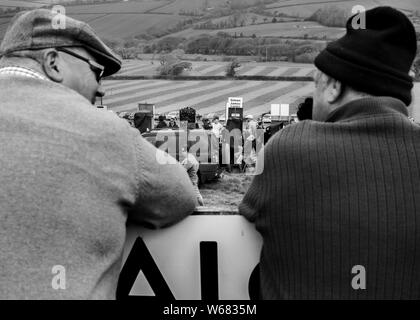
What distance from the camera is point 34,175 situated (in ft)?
4.09

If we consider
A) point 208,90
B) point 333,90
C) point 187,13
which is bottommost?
point 333,90

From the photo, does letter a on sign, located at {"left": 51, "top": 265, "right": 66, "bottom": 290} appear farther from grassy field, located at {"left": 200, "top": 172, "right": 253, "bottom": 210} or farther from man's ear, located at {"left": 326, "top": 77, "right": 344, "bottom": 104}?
grassy field, located at {"left": 200, "top": 172, "right": 253, "bottom": 210}

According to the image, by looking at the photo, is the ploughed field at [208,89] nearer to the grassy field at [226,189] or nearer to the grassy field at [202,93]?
the grassy field at [202,93]

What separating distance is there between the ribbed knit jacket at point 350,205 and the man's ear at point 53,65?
0.68 m

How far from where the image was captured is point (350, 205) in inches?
54.4

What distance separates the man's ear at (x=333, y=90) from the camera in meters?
1.56

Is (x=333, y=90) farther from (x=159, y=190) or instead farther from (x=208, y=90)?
(x=208, y=90)

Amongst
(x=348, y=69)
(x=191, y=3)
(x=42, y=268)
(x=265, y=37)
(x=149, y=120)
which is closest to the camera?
(x=42, y=268)

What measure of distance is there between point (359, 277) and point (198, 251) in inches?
23.5

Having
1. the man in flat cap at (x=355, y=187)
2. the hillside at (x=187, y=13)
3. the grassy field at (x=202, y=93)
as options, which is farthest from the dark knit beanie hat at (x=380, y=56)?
the hillside at (x=187, y=13)

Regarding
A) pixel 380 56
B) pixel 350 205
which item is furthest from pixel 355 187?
pixel 380 56
